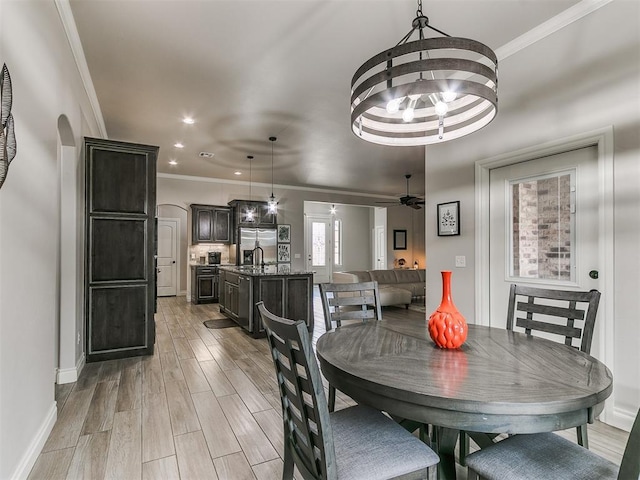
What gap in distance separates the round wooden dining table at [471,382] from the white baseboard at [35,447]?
→ 166cm

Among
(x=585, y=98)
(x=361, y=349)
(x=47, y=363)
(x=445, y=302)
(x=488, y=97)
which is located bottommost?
(x=47, y=363)

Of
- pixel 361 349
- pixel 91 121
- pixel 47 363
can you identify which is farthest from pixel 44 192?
pixel 91 121

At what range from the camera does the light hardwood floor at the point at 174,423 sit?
193 centimetres

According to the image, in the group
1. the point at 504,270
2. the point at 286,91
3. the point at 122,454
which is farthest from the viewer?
the point at 286,91

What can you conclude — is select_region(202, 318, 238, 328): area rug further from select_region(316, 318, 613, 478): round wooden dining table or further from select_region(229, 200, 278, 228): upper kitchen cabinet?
select_region(316, 318, 613, 478): round wooden dining table

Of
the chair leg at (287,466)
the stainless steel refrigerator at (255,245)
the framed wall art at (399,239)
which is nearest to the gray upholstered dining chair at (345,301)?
the chair leg at (287,466)

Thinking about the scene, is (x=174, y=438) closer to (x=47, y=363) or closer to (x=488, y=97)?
(x=47, y=363)

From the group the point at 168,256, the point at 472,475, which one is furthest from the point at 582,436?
the point at 168,256

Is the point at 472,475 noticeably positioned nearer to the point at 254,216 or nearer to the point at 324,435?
the point at 324,435

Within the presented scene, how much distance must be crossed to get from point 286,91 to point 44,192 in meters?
2.51

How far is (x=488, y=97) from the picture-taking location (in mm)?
1581

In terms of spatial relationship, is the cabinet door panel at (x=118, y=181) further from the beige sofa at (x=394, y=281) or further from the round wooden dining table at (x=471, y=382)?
the beige sofa at (x=394, y=281)

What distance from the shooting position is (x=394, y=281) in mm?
7520

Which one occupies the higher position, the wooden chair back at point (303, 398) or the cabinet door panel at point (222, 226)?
the cabinet door panel at point (222, 226)
